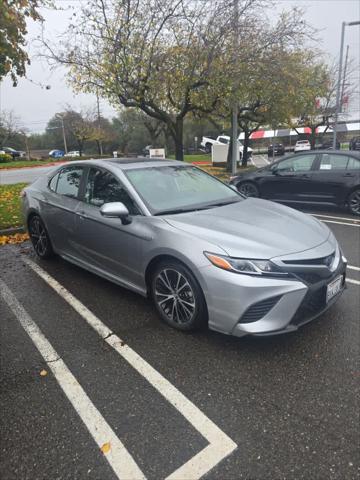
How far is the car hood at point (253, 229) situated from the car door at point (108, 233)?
0.41 m

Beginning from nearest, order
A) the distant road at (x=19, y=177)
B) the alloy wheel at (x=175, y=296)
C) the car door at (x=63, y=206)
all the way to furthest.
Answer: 1. the alloy wheel at (x=175, y=296)
2. the car door at (x=63, y=206)
3. the distant road at (x=19, y=177)

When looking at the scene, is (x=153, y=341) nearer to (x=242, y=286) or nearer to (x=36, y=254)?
(x=242, y=286)

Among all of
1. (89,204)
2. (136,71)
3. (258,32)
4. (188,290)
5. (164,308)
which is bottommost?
(164,308)

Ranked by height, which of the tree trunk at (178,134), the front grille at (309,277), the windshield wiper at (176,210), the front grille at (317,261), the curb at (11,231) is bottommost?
the curb at (11,231)

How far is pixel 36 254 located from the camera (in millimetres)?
5320

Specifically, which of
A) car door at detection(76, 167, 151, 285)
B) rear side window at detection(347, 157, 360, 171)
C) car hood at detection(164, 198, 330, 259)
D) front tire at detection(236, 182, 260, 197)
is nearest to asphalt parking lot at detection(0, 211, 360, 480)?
car door at detection(76, 167, 151, 285)

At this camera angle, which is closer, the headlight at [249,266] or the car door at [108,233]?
the headlight at [249,266]

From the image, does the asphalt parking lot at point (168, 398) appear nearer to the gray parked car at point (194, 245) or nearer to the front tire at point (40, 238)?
the gray parked car at point (194, 245)

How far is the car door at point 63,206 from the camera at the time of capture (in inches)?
166

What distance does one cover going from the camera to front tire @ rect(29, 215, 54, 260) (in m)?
4.89

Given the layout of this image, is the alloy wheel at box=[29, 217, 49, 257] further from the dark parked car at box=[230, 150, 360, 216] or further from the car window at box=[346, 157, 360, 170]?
the car window at box=[346, 157, 360, 170]

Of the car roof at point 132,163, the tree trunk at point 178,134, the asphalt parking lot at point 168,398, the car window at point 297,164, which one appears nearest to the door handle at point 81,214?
the car roof at point 132,163

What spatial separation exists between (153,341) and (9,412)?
3.89 feet

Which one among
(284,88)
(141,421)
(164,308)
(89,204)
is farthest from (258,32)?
(141,421)
